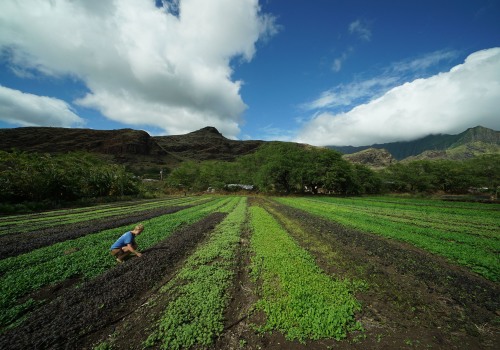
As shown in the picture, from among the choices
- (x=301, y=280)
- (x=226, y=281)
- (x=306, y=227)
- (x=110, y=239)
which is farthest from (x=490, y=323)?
Result: (x=110, y=239)

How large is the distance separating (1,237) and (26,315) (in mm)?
16278

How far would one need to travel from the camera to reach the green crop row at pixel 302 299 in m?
5.88

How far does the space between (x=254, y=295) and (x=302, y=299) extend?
68.6 inches

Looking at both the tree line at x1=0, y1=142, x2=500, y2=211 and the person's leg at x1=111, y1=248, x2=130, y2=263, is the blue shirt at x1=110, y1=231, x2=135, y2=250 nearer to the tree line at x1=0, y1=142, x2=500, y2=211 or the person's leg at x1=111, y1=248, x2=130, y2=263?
the person's leg at x1=111, y1=248, x2=130, y2=263

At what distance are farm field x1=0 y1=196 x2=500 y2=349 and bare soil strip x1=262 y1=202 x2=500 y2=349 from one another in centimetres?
4

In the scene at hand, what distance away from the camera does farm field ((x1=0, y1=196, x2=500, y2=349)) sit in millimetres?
5586

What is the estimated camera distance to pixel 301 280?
28.0 feet

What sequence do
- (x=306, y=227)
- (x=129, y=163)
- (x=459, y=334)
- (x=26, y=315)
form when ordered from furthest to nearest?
1. (x=129, y=163)
2. (x=306, y=227)
3. (x=26, y=315)
4. (x=459, y=334)

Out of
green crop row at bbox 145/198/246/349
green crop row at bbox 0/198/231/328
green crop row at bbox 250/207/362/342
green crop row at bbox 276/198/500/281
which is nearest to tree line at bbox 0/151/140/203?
green crop row at bbox 0/198/231/328

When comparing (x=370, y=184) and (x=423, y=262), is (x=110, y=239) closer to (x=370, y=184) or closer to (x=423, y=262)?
(x=423, y=262)

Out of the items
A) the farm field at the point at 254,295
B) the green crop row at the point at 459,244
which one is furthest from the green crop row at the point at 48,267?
the green crop row at the point at 459,244

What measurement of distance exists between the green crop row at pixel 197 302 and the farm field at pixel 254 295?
0.13ft

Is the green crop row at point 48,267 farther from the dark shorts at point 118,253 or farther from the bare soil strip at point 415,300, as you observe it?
the bare soil strip at point 415,300

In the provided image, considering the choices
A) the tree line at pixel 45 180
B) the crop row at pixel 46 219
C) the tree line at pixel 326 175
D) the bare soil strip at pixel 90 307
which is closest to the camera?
the bare soil strip at pixel 90 307
